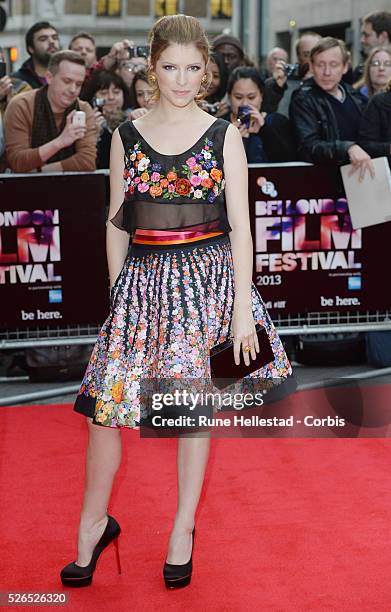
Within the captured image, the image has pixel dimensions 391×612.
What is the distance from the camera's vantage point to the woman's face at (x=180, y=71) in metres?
3.07

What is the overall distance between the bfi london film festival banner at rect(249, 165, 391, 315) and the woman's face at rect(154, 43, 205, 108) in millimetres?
2638

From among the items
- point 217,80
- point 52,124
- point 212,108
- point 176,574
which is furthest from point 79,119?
point 176,574

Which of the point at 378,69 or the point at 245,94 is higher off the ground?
the point at 378,69

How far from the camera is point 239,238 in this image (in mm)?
3180

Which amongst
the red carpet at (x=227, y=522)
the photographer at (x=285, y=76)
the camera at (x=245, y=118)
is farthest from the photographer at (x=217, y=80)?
the red carpet at (x=227, y=522)

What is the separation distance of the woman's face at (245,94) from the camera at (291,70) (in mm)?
1984

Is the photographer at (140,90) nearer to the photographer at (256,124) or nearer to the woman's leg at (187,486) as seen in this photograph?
the photographer at (256,124)

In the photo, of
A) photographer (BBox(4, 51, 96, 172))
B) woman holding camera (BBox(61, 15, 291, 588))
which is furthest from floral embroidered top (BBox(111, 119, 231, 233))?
photographer (BBox(4, 51, 96, 172))

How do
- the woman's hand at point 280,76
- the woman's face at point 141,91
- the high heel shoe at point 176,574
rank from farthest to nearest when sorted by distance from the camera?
the woman's hand at point 280,76 < the woman's face at point 141,91 < the high heel shoe at point 176,574

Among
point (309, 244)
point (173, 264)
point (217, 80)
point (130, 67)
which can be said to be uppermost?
point (130, 67)

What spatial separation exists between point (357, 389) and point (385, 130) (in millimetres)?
1564

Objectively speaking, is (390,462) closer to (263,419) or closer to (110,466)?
(263,419)

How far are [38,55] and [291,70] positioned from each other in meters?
2.10

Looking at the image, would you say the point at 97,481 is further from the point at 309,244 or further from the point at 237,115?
the point at 237,115
